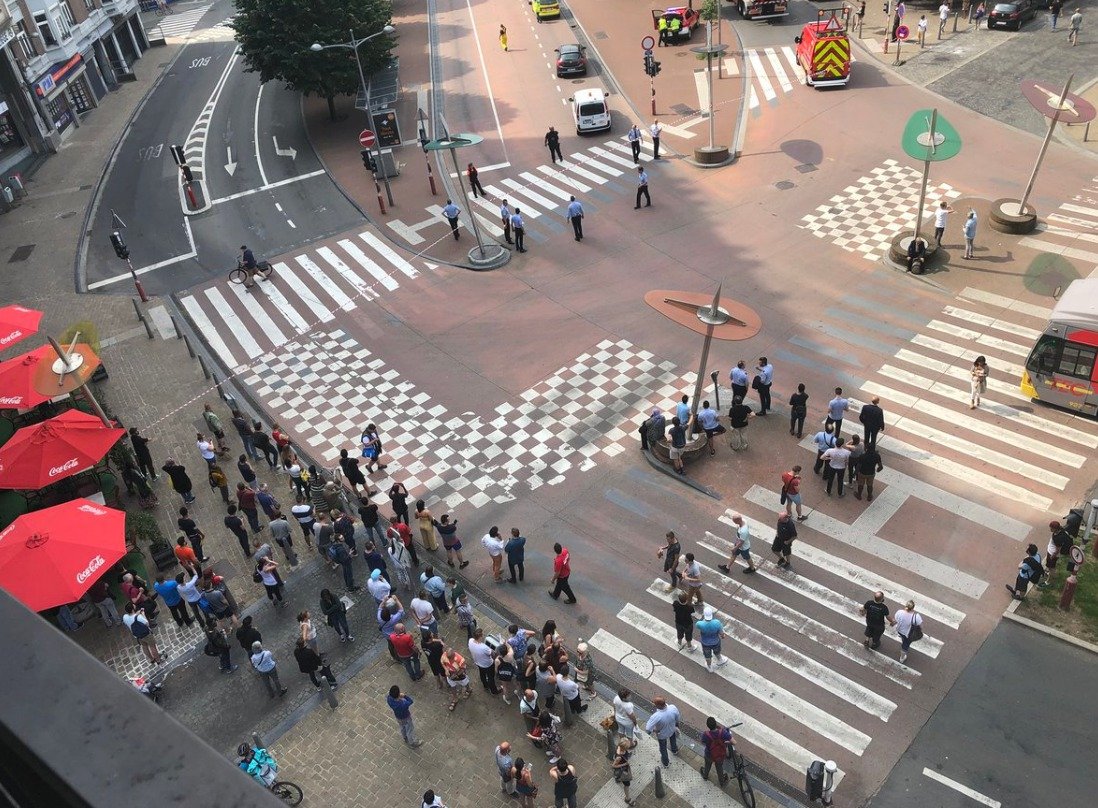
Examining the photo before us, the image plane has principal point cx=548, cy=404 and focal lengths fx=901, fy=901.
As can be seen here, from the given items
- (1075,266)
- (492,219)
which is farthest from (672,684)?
(492,219)

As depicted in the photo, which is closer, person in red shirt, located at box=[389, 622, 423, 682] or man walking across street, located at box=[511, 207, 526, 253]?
person in red shirt, located at box=[389, 622, 423, 682]

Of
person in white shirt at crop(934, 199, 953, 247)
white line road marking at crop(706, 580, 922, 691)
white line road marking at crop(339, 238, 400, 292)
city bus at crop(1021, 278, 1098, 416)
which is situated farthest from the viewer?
white line road marking at crop(339, 238, 400, 292)

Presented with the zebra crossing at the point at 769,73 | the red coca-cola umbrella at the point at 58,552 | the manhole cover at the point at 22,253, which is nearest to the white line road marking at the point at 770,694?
the red coca-cola umbrella at the point at 58,552

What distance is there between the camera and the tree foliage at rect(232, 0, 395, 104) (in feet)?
141

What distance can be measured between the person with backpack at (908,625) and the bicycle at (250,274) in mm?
26002

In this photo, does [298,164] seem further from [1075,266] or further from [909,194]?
[1075,266]

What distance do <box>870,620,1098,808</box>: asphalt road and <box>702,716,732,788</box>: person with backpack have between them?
104 inches

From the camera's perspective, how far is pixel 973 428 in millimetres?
23250

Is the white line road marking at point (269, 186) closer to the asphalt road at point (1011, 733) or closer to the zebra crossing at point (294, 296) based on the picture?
the zebra crossing at point (294, 296)

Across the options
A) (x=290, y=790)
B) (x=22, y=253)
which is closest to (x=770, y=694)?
(x=290, y=790)

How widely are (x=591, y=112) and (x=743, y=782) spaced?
32421mm

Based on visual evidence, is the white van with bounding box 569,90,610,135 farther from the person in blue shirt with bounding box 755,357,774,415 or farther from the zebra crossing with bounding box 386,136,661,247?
the person in blue shirt with bounding box 755,357,774,415

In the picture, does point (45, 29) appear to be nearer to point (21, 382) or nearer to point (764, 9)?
point (21, 382)

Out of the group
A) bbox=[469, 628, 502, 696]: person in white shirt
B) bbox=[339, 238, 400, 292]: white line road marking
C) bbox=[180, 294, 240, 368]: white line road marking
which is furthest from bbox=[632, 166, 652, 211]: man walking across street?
bbox=[469, 628, 502, 696]: person in white shirt
